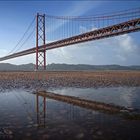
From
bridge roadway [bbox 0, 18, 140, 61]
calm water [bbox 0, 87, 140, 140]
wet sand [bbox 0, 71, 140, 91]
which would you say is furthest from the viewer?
bridge roadway [bbox 0, 18, 140, 61]

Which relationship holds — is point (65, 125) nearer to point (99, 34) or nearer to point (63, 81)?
point (63, 81)

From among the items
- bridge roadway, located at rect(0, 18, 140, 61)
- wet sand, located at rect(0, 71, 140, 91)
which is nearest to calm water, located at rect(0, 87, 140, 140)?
wet sand, located at rect(0, 71, 140, 91)

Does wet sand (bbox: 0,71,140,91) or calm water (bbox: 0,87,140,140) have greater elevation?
wet sand (bbox: 0,71,140,91)

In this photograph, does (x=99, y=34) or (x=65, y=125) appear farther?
(x=99, y=34)

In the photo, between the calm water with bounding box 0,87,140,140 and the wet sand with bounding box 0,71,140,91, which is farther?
the wet sand with bounding box 0,71,140,91

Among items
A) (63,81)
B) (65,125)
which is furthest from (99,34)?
(65,125)

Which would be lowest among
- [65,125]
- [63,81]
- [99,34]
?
[65,125]

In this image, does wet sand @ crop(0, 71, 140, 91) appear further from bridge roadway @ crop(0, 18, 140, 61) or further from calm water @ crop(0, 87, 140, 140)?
bridge roadway @ crop(0, 18, 140, 61)

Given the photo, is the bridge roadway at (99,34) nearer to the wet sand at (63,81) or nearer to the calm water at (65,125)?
the wet sand at (63,81)

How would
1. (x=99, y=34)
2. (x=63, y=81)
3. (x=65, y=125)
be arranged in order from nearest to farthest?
1. (x=65, y=125)
2. (x=63, y=81)
3. (x=99, y=34)

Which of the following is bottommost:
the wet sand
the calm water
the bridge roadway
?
the calm water

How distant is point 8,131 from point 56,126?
3.96ft

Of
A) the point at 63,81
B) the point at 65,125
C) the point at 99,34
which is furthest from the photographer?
the point at 99,34

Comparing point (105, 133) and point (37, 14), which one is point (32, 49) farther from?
point (105, 133)
